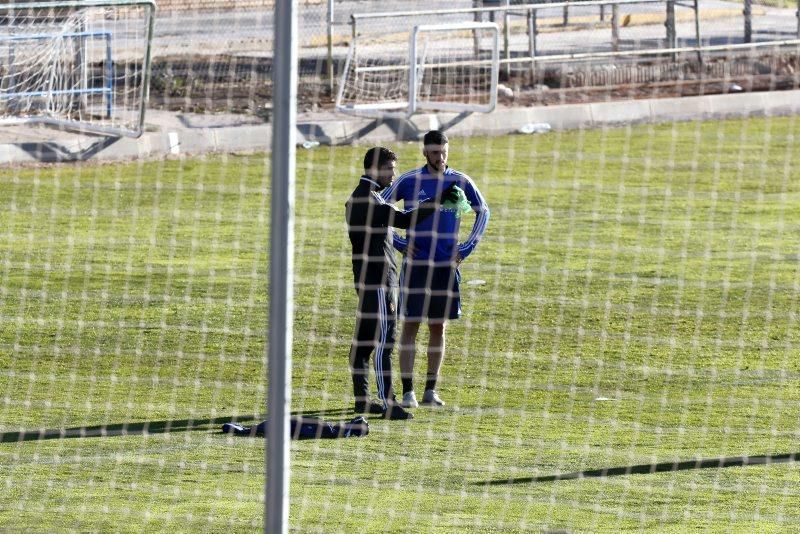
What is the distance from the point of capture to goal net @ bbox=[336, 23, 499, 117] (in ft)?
67.9

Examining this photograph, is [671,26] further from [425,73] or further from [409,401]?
[409,401]

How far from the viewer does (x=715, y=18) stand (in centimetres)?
2394

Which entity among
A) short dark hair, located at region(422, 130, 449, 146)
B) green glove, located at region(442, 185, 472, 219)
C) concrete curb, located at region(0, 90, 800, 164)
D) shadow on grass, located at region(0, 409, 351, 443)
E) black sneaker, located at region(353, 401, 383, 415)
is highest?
concrete curb, located at region(0, 90, 800, 164)

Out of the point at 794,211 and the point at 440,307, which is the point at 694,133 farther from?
the point at 440,307

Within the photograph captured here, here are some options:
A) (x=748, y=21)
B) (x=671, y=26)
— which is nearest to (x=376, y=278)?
(x=671, y=26)

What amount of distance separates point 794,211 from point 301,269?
5539 mm

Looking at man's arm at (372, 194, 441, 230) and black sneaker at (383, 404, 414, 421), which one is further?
black sneaker at (383, 404, 414, 421)

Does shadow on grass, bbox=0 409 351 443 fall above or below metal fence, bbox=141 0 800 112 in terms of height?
below

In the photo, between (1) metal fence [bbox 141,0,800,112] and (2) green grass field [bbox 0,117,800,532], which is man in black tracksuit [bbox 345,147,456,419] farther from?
(1) metal fence [bbox 141,0,800,112]

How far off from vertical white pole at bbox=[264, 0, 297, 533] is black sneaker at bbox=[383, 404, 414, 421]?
16.2 feet

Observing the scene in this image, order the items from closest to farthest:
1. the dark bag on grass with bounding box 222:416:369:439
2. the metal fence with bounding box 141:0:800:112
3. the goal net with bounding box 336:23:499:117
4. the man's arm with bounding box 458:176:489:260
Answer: the dark bag on grass with bounding box 222:416:369:439, the man's arm with bounding box 458:176:489:260, the goal net with bounding box 336:23:499:117, the metal fence with bounding box 141:0:800:112

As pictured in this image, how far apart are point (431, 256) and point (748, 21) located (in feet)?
50.2

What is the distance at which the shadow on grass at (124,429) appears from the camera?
9289mm

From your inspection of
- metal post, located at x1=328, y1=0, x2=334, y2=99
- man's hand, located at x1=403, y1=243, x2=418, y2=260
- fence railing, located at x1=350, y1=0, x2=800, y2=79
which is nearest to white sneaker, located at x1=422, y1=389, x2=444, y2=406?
man's hand, located at x1=403, y1=243, x2=418, y2=260
